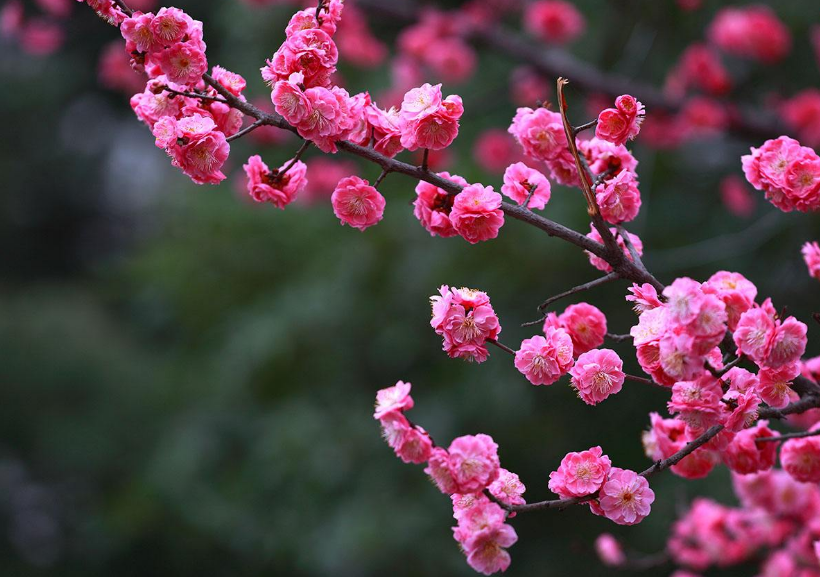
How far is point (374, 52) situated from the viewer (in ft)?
12.3

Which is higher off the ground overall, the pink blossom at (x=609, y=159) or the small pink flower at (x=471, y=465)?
the pink blossom at (x=609, y=159)

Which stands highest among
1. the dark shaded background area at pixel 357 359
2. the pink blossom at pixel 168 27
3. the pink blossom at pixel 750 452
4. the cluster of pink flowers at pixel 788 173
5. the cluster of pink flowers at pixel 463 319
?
the cluster of pink flowers at pixel 788 173

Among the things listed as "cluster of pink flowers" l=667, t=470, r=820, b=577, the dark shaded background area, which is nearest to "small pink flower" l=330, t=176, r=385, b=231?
"cluster of pink flowers" l=667, t=470, r=820, b=577

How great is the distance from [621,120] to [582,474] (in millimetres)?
480

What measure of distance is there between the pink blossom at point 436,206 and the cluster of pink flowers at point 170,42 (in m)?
0.34

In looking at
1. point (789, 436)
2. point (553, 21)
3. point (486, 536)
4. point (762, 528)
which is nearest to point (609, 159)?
point (789, 436)

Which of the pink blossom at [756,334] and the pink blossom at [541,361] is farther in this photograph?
the pink blossom at [541,361]

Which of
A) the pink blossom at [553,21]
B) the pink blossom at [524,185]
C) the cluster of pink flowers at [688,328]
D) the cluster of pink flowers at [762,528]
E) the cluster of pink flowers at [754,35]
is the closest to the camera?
the cluster of pink flowers at [688,328]

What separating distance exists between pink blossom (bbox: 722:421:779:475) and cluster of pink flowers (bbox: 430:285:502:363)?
1.45 ft

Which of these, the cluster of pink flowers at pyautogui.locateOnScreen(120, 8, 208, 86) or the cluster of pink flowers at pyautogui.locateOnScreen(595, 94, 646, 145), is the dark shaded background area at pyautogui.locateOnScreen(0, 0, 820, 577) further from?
the cluster of pink flowers at pyautogui.locateOnScreen(120, 8, 208, 86)

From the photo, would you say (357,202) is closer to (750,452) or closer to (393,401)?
(393,401)

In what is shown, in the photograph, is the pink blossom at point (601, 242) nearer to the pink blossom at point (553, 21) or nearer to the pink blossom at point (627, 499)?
the pink blossom at point (627, 499)

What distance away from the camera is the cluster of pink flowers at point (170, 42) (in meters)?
1.05

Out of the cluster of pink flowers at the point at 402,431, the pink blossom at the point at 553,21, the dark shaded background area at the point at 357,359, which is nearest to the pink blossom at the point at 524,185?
the cluster of pink flowers at the point at 402,431
